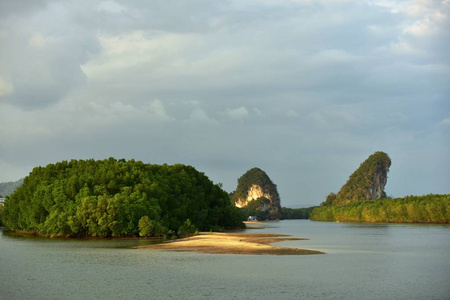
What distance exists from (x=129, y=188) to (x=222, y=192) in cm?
3879

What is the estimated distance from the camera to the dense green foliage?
6844 centimetres

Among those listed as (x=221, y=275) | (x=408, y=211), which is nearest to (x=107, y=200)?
(x=221, y=275)

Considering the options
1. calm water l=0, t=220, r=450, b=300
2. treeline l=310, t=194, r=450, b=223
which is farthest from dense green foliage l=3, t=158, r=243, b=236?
treeline l=310, t=194, r=450, b=223

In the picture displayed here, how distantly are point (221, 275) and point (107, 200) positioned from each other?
39588mm

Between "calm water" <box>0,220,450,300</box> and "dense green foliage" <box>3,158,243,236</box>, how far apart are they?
21.3 m

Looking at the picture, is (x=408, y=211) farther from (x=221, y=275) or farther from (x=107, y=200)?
(x=221, y=275)

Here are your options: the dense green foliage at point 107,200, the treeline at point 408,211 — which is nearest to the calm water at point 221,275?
the dense green foliage at point 107,200

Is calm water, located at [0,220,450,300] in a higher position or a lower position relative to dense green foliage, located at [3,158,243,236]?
lower

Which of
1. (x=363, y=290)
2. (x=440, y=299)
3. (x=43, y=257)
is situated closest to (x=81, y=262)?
(x=43, y=257)

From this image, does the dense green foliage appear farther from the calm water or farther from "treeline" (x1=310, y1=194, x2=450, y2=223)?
"treeline" (x1=310, y1=194, x2=450, y2=223)

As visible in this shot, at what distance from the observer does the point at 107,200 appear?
68688 mm

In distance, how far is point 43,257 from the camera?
142 ft

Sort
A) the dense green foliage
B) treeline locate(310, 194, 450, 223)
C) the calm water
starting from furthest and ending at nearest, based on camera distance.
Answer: treeline locate(310, 194, 450, 223)
the dense green foliage
the calm water

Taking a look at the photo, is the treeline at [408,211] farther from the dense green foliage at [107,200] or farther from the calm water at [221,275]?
the calm water at [221,275]
